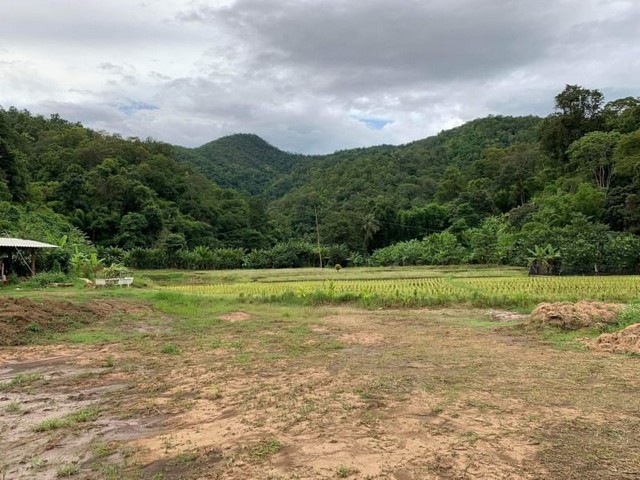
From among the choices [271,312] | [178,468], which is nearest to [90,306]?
[271,312]

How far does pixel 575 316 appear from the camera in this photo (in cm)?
1262

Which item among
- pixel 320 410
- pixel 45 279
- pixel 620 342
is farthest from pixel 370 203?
pixel 320 410

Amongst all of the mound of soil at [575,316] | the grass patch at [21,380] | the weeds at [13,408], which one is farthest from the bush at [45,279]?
the mound of soil at [575,316]

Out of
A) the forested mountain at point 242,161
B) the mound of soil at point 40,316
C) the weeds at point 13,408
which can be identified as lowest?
the weeds at point 13,408

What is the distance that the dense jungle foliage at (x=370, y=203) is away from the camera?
132ft

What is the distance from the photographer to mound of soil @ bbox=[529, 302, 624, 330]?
12.4 m

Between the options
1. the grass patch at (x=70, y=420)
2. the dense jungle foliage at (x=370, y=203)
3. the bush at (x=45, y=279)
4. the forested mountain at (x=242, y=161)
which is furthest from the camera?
the forested mountain at (x=242, y=161)

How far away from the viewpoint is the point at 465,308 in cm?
1772

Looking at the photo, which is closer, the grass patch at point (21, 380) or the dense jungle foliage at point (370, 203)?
the grass patch at point (21, 380)

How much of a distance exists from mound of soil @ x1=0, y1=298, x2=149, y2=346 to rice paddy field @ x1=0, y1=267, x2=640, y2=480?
0.19ft

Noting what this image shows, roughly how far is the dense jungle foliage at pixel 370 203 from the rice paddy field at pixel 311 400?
20.4 m

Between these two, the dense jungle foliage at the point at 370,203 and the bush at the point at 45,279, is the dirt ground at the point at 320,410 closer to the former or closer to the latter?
the bush at the point at 45,279

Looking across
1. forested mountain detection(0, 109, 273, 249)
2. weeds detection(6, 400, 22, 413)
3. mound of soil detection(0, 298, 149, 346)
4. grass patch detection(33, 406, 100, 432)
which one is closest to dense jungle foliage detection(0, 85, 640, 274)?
forested mountain detection(0, 109, 273, 249)

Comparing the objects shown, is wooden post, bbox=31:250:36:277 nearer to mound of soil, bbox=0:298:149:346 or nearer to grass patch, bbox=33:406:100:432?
mound of soil, bbox=0:298:149:346
